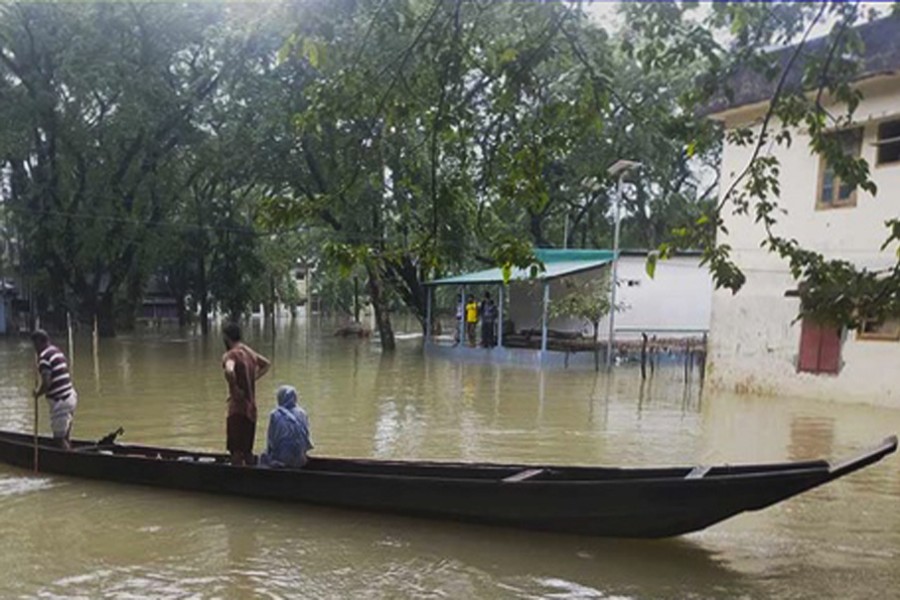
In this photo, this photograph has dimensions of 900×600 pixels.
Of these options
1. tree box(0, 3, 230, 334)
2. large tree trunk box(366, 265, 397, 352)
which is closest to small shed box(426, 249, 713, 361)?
large tree trunk box(366, 265, 397, 352)

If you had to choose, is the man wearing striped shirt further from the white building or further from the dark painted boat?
the white building

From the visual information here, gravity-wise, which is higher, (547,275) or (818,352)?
(547,275)

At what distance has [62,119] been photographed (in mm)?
25781

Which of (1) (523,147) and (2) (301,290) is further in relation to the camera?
(2) (301,290)

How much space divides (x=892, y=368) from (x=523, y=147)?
10.9 m

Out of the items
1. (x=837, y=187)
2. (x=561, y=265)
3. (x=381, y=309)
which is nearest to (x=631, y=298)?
(x=561, y=265)

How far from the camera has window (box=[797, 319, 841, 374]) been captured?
45.6 ft

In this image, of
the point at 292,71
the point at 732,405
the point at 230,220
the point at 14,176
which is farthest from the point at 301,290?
the point at 732,405

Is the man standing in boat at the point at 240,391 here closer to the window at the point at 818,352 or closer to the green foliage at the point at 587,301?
the window at the point at 818,352

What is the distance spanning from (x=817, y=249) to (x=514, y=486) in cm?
1034

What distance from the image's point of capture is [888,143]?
13.2 meters

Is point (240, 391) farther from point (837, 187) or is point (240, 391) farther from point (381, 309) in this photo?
point (381, 309)

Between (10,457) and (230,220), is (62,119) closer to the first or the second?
(230,220)

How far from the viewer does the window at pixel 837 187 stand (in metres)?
13.6
